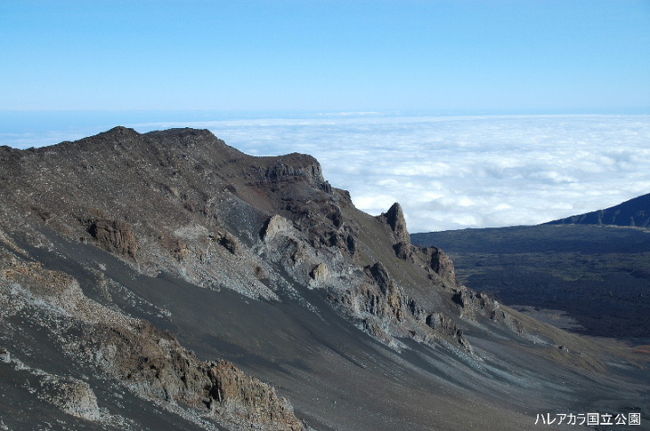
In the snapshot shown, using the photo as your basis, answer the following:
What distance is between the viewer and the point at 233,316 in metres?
55.8

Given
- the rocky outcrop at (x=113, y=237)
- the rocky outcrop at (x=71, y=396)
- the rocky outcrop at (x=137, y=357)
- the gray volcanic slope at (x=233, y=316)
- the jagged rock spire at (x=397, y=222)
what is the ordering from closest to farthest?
1. the rocky outcrop at (x=71, y=396)
2. the gray volcanic slope at (x=233, y=316)
3. the rocky outcrop at (x=137, y=357)
4. the rocky outcrop at (x=113, y=237)
5. the jagged rock spire at (x=397, y=222)

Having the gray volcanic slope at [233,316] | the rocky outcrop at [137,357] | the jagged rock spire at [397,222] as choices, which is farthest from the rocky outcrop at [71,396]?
the jagged rock spire at [397,222]

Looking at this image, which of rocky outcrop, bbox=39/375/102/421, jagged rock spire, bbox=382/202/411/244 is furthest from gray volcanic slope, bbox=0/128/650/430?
jagged rock spire, bbox=382/202/411/244

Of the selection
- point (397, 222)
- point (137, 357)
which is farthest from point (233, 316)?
point (397, 222)

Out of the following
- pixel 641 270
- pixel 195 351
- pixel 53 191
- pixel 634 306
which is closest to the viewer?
pixel 195 351

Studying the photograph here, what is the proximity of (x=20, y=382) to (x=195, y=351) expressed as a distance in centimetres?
1861

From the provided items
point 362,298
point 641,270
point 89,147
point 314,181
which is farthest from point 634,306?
point 89,147

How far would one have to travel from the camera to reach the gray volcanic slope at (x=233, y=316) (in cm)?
3406

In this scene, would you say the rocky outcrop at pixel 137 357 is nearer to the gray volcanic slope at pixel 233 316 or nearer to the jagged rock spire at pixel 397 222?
the gray volcanic slope at pixel 233 316

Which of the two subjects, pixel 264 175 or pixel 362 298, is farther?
pixel 264 175

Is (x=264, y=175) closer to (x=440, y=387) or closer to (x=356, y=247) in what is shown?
(x=356, y=247)

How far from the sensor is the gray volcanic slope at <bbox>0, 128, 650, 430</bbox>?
3406 centimetres

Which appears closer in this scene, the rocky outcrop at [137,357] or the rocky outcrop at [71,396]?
the rocky outcrop at [71,396]

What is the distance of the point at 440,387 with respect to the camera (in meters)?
61.3
